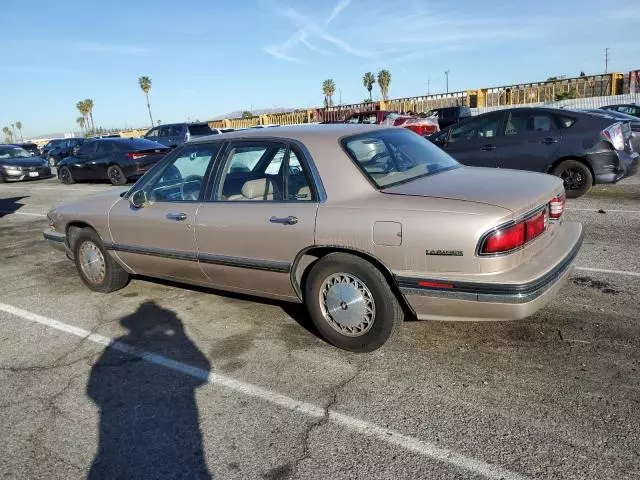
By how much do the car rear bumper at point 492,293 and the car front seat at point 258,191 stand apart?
123 centimetres

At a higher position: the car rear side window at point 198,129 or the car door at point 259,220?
the car rear side window at point 198,129

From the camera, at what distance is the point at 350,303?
3588 millimetres

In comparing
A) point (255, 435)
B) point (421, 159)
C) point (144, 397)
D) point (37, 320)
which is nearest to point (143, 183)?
point (37, 320)

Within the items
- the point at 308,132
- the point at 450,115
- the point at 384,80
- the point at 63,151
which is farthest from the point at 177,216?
the point at 384,80

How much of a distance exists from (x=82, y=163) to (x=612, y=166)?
15.0 metres

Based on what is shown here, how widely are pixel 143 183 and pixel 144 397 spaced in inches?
86.4

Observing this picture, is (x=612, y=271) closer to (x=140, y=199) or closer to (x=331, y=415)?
(x=331, y=415)

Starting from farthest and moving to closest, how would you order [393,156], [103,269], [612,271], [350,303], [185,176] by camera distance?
[103,269] → [612,271] → [185,176] → [393,156] → [350,303]

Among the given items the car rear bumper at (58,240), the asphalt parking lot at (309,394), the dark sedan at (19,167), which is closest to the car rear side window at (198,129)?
the dark sedan at (19,167)

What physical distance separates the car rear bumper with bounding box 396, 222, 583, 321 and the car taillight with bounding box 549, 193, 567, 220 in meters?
0.35

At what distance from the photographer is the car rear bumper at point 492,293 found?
3.09 metres

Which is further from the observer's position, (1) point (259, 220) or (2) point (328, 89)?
(2) point (328, 89)

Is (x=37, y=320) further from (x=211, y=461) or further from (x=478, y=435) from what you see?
(x=478, y=435)

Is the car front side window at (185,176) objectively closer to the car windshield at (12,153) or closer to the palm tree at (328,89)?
the car windshield at (12,153)
